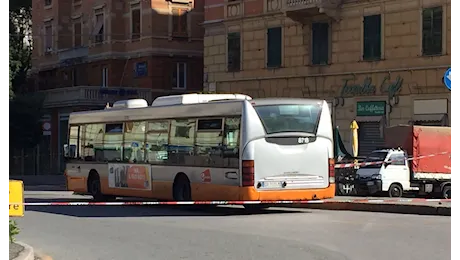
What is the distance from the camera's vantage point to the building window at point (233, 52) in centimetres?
4114

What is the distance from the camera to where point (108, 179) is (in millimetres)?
24375

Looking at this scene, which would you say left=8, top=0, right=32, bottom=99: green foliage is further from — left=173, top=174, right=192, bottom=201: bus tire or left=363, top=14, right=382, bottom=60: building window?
left=173, top=174, right=192, bottom=201: bus tire

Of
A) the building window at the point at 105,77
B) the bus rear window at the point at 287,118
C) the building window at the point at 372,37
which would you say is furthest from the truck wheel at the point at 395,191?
the building window at the point at 105,77

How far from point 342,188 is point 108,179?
7.42 m

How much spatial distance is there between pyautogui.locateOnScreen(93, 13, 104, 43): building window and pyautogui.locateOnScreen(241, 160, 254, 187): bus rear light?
3391cm

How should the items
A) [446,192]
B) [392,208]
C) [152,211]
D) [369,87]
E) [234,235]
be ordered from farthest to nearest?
[369,87], [446,192], [152,211], [392,208], [234,235]

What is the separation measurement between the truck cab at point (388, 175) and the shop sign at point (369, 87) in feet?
25.8

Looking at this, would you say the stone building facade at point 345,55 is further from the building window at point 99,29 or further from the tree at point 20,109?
the tree at point 20,109

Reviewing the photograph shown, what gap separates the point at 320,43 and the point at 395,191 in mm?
12573

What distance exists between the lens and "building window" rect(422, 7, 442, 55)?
32.1 metres

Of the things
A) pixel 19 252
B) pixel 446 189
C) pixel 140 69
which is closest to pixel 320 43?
pixel 446 189

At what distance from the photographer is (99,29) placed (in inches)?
2050

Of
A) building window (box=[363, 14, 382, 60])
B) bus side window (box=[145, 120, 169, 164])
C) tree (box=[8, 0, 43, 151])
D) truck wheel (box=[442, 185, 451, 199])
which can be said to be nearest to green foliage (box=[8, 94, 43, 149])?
tree (box=[8, 0, 43, 151])

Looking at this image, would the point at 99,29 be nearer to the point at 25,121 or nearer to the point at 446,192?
the point at 25,121
